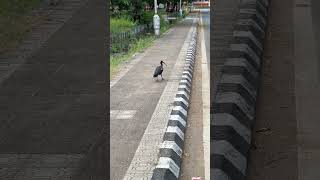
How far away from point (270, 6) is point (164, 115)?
268cm

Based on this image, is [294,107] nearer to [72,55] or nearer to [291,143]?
[291,143]

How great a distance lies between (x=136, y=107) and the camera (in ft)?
33.3

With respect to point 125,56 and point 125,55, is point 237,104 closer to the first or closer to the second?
point 125,56

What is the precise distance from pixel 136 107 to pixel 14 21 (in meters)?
11.6

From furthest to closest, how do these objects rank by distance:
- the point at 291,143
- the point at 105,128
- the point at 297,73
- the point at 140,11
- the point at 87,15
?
the point at 140,11 < the point at 87,15 < the point at 105,128 < the point at 297,73 < the point at 291,143

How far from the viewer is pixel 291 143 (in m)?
4.86

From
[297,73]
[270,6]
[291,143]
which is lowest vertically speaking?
[291,143]

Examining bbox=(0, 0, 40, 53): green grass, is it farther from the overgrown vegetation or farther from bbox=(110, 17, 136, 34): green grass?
bbox=(110, 17, 136, 34): green grass

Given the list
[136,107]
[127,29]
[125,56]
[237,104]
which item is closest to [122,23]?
[127,29]

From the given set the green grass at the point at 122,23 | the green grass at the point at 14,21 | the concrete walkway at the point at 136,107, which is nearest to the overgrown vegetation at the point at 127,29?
the green grass at the point at 122,23

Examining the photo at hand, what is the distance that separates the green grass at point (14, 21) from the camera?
17.0m

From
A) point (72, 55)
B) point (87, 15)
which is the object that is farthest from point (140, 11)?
point (72, 55)

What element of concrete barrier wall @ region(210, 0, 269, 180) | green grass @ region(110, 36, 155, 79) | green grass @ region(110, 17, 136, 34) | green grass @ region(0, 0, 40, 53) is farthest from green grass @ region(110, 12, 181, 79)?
concrete barrier wall @ region(210, 0, 269, 180)

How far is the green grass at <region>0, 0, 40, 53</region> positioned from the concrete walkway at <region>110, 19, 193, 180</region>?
4.04 metres
